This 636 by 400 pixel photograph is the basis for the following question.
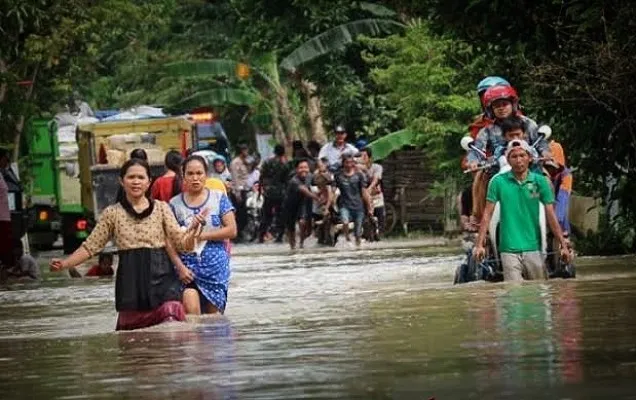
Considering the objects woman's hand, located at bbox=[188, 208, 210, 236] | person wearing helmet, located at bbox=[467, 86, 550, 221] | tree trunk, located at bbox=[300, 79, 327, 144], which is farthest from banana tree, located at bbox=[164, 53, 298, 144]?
woman's hand, located at bbox=[188, 208, 210, 236]

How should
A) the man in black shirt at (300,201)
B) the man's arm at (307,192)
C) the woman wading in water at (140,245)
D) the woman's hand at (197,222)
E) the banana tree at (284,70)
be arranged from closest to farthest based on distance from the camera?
1. the woman wading in water at (140,245)
2. the woman's hand at (197,222)
3. the man in black shirt at (300,201)
4. the man's arm at (307,192)
5. the banana tree at (284,70)

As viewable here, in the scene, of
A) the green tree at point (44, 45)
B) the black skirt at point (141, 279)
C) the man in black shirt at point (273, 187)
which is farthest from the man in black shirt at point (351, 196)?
the black skirt at point (141, 279)

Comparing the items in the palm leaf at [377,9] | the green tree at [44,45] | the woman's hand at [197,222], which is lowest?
the woman's hand at [197,222]

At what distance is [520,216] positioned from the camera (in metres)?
17.6

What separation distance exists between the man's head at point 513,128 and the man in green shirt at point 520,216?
0.30 meters

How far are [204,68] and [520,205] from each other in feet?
119

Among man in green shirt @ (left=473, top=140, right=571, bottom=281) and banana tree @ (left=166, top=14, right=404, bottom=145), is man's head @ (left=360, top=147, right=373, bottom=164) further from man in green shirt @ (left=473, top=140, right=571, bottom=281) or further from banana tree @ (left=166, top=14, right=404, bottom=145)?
man in green shirt @ (left=473, top=140, right=571, bottom=281)

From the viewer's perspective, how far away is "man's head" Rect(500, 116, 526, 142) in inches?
705

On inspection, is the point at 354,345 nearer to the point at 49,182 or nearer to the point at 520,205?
the point at 520,205

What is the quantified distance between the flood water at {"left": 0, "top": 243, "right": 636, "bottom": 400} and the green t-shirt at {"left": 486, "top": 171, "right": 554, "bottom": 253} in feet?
1.42

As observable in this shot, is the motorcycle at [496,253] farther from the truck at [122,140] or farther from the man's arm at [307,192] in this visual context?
the man's arm at [307,192]

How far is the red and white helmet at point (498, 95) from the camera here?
18.0m

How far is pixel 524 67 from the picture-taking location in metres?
22.5

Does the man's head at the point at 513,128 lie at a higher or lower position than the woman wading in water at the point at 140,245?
higher
